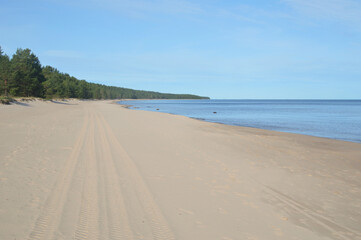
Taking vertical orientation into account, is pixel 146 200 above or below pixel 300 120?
below

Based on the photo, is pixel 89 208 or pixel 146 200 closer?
pixel 89 208

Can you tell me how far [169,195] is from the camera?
6.50 m

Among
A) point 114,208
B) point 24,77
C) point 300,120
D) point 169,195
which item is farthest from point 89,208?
point 24,77

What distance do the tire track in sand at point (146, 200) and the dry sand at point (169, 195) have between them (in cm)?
2

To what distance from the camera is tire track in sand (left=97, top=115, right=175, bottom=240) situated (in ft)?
15.0

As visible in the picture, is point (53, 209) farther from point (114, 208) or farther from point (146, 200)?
point (146, 200)

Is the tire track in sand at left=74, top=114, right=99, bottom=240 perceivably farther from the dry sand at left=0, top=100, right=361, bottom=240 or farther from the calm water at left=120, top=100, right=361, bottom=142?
the calm water at left=120, top=100, right=361, bottom=142

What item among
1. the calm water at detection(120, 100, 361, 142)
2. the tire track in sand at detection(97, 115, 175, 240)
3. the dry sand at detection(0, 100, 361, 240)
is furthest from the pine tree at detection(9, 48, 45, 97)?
the tire track in sand at detection(97, 115, 175, 240)

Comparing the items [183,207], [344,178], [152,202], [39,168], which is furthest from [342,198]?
[39,168]

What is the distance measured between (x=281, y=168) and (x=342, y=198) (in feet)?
9.98

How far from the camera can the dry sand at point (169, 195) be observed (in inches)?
185

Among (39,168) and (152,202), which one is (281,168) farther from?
(39,168)

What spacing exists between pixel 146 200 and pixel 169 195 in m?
0.69

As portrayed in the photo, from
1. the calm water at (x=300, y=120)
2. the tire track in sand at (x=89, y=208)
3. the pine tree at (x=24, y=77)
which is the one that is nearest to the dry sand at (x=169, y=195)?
the tire track in sand at (x=89, y=208)
